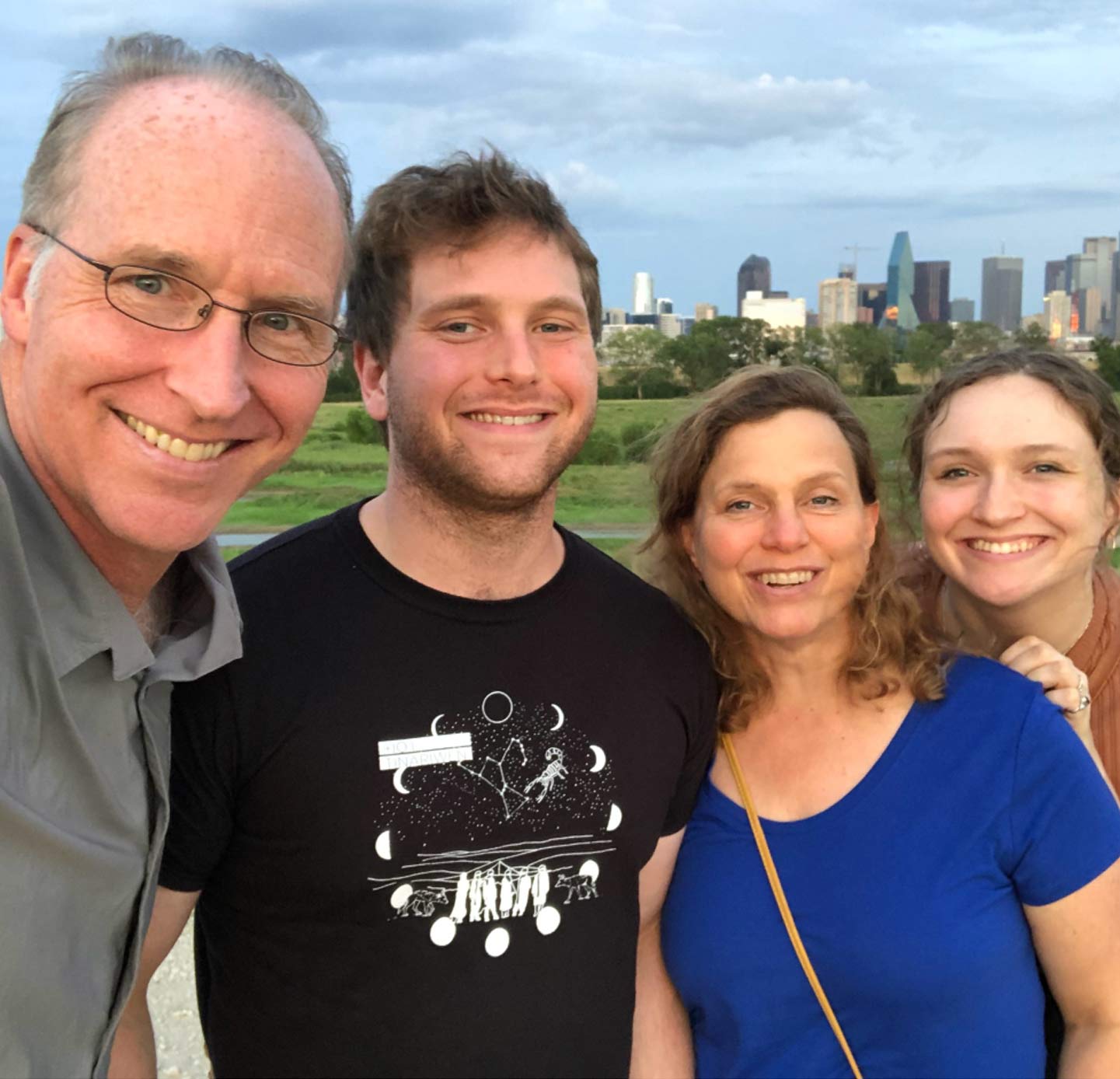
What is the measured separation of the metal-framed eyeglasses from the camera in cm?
144

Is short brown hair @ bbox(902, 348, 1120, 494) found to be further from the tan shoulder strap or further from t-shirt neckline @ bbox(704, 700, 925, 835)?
the tan shoulder strap

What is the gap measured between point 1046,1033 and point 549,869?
3.92ft

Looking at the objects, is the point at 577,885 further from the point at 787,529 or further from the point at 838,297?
the point at 838,297

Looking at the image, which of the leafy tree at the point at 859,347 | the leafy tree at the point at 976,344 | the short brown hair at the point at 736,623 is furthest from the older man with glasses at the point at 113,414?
the leafy tree at the point at 859,347

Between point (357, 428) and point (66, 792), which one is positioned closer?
point (66, 792)

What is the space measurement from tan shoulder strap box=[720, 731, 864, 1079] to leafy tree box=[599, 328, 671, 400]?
10695mm

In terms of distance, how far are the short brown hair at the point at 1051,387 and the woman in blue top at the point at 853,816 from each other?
39cm

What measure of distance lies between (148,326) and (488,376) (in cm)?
81

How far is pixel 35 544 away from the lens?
1.48m

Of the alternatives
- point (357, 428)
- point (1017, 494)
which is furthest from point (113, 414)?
point (357, 428)

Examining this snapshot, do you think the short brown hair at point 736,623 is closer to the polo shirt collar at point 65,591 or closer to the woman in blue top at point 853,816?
the woman in blue top at point 853,816

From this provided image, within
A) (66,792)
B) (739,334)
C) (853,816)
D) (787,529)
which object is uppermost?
(739,334)

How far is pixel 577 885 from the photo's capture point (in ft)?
6.65

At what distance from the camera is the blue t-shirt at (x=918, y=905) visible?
1961 mm
